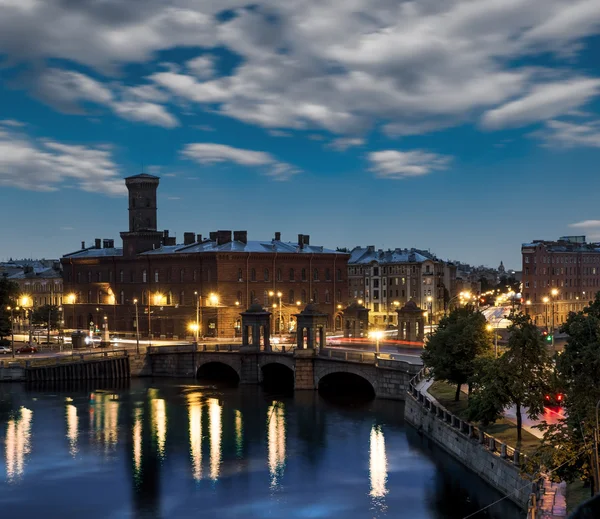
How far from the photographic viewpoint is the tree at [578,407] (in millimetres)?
30281

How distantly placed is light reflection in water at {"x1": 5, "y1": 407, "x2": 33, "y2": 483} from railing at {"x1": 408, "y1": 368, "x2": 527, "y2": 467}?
26.0m

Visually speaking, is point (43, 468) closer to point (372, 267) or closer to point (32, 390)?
point (32, 390)

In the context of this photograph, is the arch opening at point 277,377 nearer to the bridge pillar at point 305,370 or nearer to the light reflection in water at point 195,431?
the bridge pillar at point 305,370

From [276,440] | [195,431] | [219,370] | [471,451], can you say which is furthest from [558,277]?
[471,451]

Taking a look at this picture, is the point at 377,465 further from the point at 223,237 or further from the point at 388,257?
the point at 388,257

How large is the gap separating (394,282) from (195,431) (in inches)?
3643

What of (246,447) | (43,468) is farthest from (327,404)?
(43,468)

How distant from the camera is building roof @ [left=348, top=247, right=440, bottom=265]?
148 m

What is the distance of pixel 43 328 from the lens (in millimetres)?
142125

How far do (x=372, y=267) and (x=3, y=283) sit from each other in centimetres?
6795

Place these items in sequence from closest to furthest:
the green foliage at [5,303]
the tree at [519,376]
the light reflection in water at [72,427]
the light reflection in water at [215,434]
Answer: the tree at [519,376] → the light reflection in water at [215,434] → the light reflection in water at [72,427] → the green foliage at [5,303]

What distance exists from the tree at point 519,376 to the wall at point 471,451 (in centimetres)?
219

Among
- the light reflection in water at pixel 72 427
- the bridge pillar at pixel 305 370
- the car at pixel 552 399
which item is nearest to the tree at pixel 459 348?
the car at pixel 552 399

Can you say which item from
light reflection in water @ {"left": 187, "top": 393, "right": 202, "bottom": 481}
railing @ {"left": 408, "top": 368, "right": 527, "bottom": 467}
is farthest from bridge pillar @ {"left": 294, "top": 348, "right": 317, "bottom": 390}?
railing @ {"left": 408, "top": 368, "right": 527, "bottom": 467}
